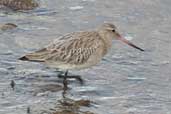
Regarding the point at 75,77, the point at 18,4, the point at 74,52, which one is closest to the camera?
the point at 74,52

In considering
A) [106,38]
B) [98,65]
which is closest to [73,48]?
[106,38]

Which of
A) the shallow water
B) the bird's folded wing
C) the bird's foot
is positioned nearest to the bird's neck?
the bird's folded wing

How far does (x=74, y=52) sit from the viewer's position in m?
11.9

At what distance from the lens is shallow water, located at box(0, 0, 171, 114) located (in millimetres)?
10766

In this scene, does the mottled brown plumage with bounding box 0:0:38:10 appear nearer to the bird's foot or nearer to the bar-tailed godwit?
the bar-tailed godwit

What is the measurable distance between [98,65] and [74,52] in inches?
45.0

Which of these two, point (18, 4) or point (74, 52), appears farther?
point (18, 4)

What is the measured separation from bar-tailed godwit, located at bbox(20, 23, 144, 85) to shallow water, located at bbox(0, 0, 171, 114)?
368mm

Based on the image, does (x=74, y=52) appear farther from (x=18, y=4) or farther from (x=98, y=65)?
(x=18, y=4)

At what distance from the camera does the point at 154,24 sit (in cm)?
1560

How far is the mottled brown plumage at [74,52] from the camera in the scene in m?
11.6

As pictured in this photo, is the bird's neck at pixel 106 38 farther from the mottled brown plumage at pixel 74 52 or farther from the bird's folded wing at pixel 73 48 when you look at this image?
the bird's folded wing at pixel 73 48

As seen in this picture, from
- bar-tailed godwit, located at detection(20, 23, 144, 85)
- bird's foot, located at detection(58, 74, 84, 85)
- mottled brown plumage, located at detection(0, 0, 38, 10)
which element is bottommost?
bird's foot, located at detection(58, 74, 84, 85)

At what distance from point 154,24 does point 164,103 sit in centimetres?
503
